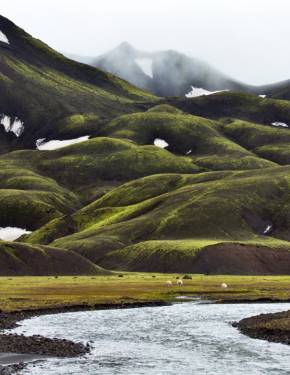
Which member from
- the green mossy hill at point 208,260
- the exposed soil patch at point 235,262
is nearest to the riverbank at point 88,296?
the exposed soil patch at point 235,262

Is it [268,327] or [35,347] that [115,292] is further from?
[35,347]

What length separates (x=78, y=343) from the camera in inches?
2532

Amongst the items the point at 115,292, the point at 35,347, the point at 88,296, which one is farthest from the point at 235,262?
the point at 35,347

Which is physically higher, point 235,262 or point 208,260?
point 208,260

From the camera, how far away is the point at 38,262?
572 feet

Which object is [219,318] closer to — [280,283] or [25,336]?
[25,336]

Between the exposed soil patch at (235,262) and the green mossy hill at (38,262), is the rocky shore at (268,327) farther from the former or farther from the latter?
the exposed soil patch at (235,262)

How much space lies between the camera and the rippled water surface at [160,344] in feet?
176

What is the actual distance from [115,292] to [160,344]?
5691 cm

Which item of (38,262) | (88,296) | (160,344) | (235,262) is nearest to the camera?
(160,344)

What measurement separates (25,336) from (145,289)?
202 ft

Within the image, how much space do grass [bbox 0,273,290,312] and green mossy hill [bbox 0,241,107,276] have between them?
85.3ft

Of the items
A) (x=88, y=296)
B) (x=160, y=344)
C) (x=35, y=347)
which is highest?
(x=88, y=296)

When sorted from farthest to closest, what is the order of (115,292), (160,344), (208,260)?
1. (208,260)
2. (115,292)
3. (160,344)
